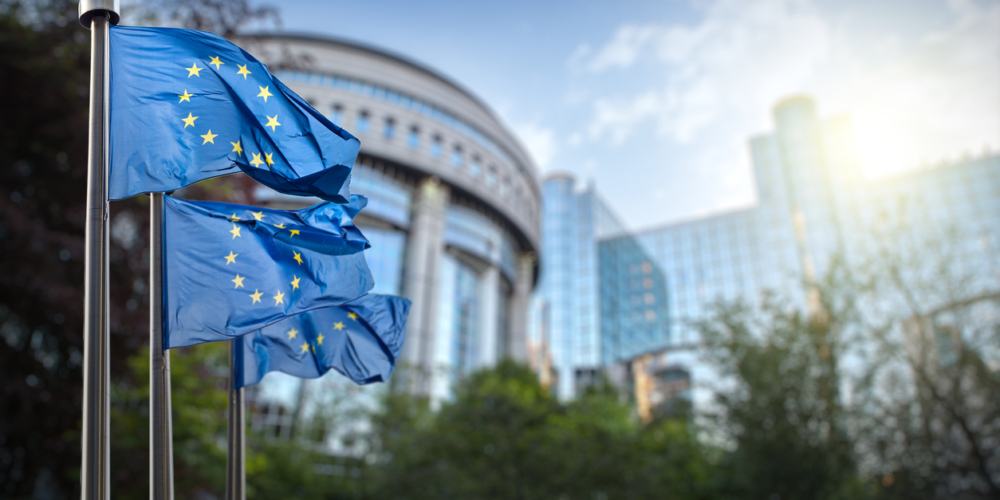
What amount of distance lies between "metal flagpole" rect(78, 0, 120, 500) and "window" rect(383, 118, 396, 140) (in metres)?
39.6

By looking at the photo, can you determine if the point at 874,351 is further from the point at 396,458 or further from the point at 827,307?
the point at 396,458

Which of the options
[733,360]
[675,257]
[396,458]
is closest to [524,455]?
[396,458]

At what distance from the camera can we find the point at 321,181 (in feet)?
19.3

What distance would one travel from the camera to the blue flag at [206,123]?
5.47 m

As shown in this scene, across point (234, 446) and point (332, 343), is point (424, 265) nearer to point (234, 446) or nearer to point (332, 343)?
point (332, 343)

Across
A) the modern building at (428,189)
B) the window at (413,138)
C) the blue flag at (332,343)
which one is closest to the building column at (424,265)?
the modern building at (428,189)

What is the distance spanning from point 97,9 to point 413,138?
40.6 meters

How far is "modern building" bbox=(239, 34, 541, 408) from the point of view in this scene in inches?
1724

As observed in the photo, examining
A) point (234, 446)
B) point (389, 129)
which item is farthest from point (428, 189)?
point (234, 446)

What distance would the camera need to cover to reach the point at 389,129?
4475cm

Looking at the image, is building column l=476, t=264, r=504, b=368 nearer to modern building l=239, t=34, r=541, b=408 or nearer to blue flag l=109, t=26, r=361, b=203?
modern building l=239, t=34, r=541, b=408

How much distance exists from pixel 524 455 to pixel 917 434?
1149 centimetres

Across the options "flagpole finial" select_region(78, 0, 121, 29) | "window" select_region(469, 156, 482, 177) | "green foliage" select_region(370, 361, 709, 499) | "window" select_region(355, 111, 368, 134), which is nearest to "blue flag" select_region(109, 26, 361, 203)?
"flagpole finial" select_region(78, 0, 121, 29)

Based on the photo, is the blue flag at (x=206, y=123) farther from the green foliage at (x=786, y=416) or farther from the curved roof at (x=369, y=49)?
the curved roof at (x=369, y=49)
